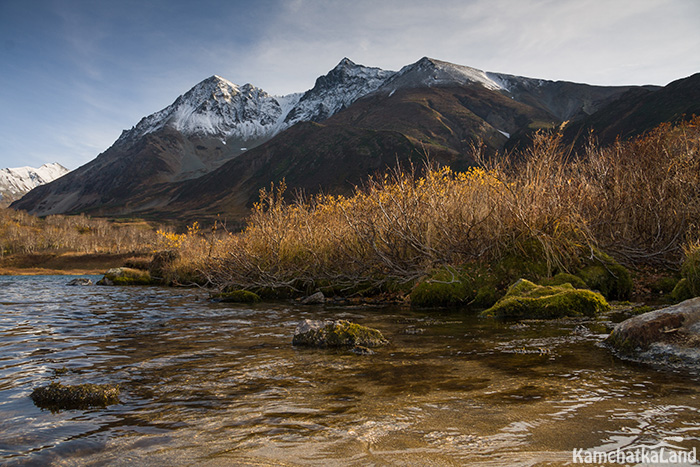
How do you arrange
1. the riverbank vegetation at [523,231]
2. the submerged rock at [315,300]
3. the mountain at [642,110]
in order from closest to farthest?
the riverbank vegetation at [523,231], the submerged rock at [315,300], the mountain at [642,110]

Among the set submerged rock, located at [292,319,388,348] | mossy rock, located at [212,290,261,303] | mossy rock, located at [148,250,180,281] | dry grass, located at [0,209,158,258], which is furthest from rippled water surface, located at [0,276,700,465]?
dry grass, located at [0,209,158,258]

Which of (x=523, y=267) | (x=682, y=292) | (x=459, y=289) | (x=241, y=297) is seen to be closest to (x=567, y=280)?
(x=523, y=267)

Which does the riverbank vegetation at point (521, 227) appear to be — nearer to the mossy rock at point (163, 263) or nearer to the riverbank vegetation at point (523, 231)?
the riverbank vegetation at point (523, 231)

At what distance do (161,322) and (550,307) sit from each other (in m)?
8.91

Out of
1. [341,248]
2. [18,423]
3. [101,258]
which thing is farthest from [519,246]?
[101,258]

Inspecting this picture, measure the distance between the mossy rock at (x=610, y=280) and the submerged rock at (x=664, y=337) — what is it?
5.71m

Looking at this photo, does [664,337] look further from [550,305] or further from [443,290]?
[443,290]

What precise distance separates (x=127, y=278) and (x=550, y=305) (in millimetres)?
30955

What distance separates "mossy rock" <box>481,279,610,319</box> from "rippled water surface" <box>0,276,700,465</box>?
0.96m

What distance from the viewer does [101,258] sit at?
248 ft

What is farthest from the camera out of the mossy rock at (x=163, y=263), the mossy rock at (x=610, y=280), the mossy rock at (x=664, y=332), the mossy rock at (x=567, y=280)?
the mossy rock at (x=163, y=263)

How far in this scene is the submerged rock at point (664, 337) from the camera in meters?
4.98

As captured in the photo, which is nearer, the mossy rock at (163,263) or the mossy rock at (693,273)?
the mossy rock at (693,273)

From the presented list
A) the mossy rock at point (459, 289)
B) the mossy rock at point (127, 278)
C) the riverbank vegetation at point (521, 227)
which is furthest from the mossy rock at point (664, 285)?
the mossy rock at point (127, 278)
